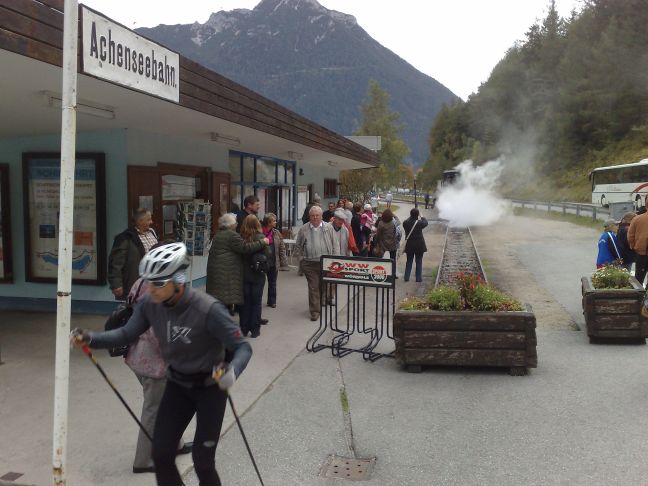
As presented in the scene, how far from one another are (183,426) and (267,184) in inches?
512

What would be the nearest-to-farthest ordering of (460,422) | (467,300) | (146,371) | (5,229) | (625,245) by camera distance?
(146,371) < (460,422) < (467,300) < (5,229) < (625,245)

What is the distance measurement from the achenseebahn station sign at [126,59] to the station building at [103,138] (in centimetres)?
1

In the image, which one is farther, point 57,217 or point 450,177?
point 450,177

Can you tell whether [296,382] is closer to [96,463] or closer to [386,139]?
[96,463]

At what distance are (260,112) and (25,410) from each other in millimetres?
5756

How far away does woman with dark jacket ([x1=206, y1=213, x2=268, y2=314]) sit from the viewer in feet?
24.2

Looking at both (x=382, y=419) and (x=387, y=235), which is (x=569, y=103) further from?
(x=382, y=419)

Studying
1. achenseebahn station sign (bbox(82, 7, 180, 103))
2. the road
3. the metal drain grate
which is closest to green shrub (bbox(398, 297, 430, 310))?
the road

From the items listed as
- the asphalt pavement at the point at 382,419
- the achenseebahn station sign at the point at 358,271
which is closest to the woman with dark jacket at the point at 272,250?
the achenseebahn station sign at the point at 358,271

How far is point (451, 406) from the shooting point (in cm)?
550

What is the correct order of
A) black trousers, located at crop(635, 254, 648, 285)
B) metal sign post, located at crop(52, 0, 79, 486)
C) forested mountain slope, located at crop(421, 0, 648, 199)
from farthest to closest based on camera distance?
forested mountain slope, located at crop(421, 0, 648, 199) < black trousers, located at crop(635, 254, 648, 285) < metal sign post, located at crop(52, 0, 79, 486)

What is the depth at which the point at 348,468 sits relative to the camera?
4.32 metres

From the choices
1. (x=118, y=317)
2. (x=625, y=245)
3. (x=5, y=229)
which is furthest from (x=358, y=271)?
(x=5, y=229)

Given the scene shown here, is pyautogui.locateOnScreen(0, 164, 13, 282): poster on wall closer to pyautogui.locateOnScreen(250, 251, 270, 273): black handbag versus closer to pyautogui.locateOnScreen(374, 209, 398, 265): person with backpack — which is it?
pyautogui.locateOnScreen(250, 251, 270, 273): black handbag
